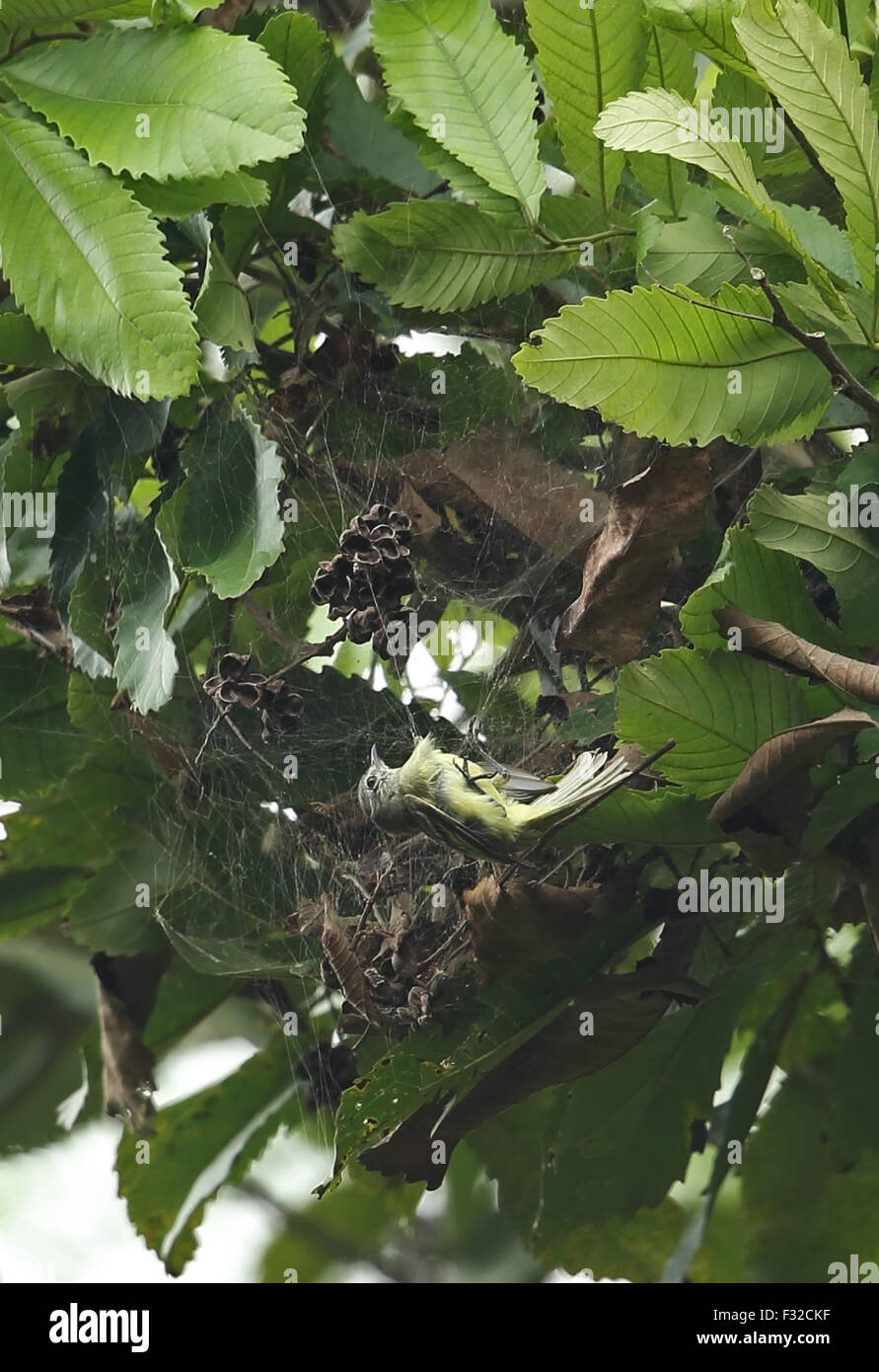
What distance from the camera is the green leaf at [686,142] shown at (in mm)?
667

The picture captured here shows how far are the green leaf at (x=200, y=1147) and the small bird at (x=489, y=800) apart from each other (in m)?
0.42

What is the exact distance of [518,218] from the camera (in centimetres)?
79

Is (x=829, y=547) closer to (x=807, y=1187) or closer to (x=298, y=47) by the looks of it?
(x=298, y=47)

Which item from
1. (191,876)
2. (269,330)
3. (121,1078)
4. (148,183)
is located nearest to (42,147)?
(148,183)

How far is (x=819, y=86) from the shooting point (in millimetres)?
683

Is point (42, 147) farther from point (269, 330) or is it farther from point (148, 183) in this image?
point (269, 330)

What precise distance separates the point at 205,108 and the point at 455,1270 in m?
0.94

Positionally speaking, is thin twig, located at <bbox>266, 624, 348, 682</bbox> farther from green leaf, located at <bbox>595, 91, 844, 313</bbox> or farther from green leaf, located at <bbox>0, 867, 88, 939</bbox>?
green leaf, located at <bbox>0, 867, 88, 939</bbox>

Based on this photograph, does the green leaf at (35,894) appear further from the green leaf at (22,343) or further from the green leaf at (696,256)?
the green leaf at (696,256)

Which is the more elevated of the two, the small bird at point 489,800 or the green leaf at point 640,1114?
the small bird at point 489,800

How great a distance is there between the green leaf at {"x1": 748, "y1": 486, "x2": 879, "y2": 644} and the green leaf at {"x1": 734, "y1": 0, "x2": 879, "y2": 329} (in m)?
0.14

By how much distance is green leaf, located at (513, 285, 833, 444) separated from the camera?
66cm

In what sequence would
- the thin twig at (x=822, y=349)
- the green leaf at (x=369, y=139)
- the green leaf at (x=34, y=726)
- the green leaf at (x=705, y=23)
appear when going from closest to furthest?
the thin twig at (x=822, y=349) → the green leaf at (x=705, y=23) → the green leaf at (x=369, y=139) → the green leaf at (x=34, y=726)

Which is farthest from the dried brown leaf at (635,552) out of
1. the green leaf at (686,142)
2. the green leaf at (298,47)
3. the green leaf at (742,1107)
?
the green leaf at (742,1107)
